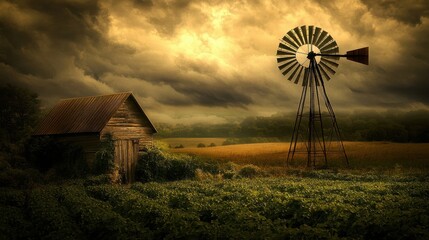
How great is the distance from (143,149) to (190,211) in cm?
1818

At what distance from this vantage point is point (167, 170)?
3238 cm

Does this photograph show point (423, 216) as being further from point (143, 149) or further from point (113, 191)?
point (143, 149)

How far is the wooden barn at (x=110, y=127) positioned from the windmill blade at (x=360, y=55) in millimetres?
17811

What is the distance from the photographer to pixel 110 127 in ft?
102

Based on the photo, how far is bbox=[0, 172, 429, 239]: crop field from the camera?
11.8 metres

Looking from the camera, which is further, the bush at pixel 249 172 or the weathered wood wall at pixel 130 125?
the bush at pixel 249 172

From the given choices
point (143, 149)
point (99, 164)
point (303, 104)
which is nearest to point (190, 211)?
point (99, 164)

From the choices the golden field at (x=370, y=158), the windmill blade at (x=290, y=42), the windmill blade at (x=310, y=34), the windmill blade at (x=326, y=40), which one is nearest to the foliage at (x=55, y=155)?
the golden field at (x=370, y=158)

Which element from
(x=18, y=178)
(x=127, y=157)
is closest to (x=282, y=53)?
(x=127, y=157)

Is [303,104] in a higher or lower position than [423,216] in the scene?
higher

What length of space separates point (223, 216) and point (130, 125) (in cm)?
1957

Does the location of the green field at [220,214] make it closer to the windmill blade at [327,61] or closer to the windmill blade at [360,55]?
the windmill blade at [360,55]

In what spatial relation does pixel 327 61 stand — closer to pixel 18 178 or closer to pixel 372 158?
pixel 372 158

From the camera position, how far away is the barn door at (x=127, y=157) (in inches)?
1219
